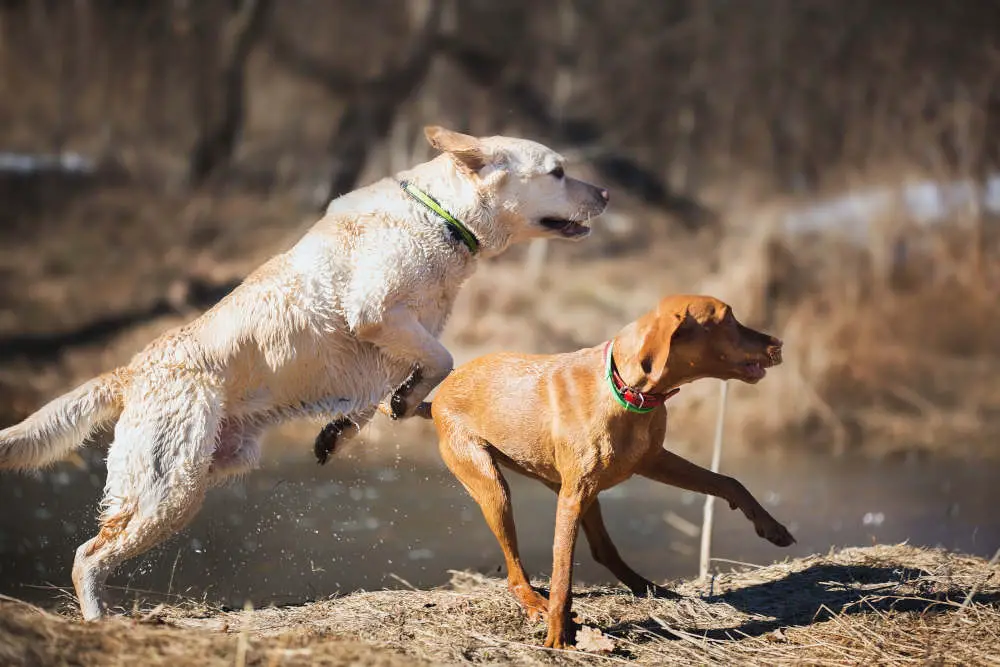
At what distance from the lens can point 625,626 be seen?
4.47 m

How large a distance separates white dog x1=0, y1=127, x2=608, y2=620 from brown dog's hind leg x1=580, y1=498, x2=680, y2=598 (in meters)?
1.00

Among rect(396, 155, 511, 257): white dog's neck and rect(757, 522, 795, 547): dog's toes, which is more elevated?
rect(396, 155, 511, 257): white dog's neck

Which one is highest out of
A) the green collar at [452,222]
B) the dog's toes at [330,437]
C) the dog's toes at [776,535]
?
the green collar at [452,222]

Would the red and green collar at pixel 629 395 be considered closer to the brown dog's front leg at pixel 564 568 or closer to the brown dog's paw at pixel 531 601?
the brown dog's front leg at pixel 564 568

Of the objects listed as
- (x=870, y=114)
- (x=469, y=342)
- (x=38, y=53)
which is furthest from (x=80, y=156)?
(x=870, y=114)

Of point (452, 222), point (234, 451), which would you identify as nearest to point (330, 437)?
point (234, 451)

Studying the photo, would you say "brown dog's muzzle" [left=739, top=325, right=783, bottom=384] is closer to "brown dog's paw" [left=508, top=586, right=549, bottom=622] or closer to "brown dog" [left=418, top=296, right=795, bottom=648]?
"brown dog" [left=418, top=296, right=795, bottom=648]

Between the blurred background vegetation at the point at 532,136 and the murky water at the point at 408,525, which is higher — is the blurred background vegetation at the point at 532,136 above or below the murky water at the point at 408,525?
above

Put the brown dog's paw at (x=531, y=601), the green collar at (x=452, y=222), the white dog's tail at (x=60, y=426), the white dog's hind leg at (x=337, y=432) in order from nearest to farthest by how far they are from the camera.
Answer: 1. the brown dog's paw at (x=531, y=601)
2. the white dog's tail at (x=60, y=426)
3. the green collar at (x=452, y=222)
4. the white dog's hind leg at (x=337, y=432)

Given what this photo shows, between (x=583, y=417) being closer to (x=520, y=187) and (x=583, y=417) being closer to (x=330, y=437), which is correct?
(x=520, y=187)

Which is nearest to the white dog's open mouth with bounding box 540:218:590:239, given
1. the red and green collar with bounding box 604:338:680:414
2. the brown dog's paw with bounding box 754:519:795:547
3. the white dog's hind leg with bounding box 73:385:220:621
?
the red and green collar with bounding box 604:338:680:414

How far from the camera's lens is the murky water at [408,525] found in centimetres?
781

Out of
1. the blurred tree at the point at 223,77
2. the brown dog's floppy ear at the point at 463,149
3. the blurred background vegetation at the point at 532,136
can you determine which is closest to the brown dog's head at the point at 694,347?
the brown dog's floppy ear at the point at 463,149

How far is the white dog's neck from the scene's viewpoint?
493cm
